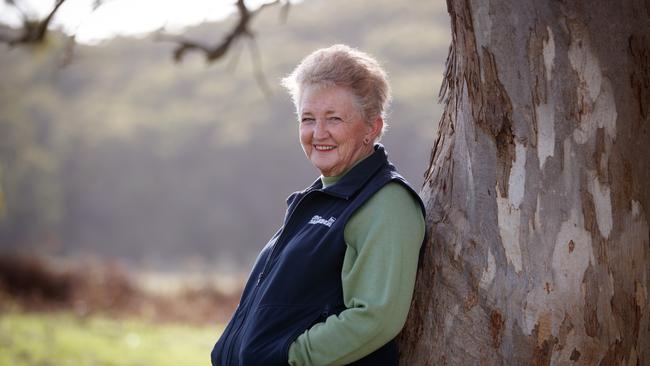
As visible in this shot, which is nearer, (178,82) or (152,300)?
(152,300)

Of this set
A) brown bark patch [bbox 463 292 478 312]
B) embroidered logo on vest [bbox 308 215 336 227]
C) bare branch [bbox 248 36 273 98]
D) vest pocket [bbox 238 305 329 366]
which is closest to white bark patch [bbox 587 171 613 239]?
brown bark patch [bbox 463 292 478 312]

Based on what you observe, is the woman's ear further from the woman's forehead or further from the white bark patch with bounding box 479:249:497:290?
the white bark patch with bounding box 479:249:497:290

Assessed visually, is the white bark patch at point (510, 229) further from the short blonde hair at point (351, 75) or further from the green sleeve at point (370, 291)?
the short blonde hair at point (351, 75)

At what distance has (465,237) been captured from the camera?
2.59 metres

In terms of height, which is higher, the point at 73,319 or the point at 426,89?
the point at 426,89

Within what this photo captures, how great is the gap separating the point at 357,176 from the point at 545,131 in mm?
661

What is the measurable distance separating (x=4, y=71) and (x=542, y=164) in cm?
5488

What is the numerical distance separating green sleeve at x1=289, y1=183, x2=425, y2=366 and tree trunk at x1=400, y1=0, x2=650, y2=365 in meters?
0.30

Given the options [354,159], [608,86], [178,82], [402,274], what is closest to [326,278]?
[402,274]

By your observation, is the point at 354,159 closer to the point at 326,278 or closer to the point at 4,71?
the point at 326,278

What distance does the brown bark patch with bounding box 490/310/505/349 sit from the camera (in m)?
2.50

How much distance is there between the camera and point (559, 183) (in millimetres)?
2430

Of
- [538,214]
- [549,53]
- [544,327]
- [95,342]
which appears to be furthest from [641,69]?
[95,342]

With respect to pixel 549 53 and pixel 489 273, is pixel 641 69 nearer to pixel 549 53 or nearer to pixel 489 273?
pixel 549 53
